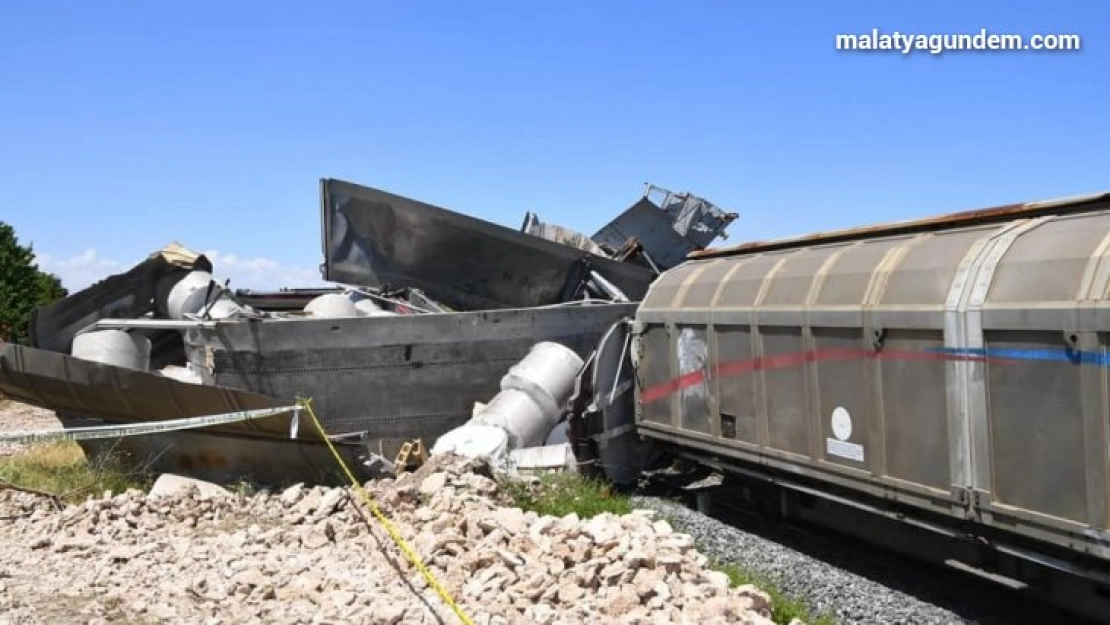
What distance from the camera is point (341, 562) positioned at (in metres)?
6.55

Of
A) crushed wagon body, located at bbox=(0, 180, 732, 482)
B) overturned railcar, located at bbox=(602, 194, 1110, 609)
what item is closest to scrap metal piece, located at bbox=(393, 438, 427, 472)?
crushed wagon body, located at bbox=(0, 180, 732, 482)

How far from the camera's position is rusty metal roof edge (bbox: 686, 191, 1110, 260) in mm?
5711

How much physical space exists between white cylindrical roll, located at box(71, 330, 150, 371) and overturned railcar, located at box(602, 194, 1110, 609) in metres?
8.03

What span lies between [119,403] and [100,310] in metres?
5.64

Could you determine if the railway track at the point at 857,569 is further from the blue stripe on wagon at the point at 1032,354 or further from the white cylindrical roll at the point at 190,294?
the white cylindrical roll at the point at 190,294

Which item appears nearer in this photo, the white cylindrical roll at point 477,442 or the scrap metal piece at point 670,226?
the white cylindrical roll at point 477,442

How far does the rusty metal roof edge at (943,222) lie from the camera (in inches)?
225

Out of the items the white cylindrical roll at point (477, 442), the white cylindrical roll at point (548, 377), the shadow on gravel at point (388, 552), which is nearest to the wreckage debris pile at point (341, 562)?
the shadow on gravel at point (388, 552)

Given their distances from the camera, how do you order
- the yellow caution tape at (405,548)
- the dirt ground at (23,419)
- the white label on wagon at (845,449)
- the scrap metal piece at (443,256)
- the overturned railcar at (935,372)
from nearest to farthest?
the overturned railcar at (935,372) → the yellow caution tape at (405,548) → the white label on wagon at (845,449) → the scrap metal piece at (443,256) → the dirt ground at (23,419)

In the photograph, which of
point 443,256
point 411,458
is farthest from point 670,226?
point 411,458

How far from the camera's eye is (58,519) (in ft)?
24.9

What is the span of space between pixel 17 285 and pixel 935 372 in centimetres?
3158

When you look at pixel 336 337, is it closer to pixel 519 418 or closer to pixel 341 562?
pixel 519 418

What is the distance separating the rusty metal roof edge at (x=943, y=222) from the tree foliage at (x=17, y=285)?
24403mm
